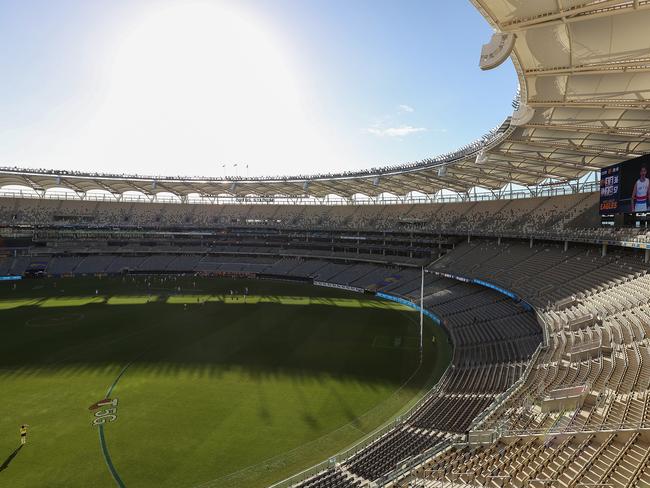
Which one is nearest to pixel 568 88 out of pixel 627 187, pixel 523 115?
pixel 523 115

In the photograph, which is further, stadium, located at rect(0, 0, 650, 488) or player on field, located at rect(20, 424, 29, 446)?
player on field, located at rect(20, 424, 29, 446)

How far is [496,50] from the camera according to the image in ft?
57.3

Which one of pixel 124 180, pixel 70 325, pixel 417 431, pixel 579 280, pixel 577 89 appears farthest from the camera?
pixel 124 180

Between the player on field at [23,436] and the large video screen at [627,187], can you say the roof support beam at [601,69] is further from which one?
the player on field at [23,436]

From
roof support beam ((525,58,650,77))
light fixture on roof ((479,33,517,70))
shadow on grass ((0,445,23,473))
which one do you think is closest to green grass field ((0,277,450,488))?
shadow on grass ((0,445,23,473))

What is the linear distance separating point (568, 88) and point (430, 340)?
898 inches

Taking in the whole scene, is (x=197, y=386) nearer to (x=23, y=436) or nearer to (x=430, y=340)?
(x=23, y=436)

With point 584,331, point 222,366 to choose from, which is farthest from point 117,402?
point 584,331

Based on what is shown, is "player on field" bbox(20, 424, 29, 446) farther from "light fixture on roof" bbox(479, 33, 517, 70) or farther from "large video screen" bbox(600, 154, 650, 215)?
"large video screen" bbox(600, 154, 650, 215)

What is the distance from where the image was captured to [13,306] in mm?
49125

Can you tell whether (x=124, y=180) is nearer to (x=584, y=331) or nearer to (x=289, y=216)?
(x=289, y=216)

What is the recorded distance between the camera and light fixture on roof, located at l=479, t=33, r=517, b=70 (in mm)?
16797

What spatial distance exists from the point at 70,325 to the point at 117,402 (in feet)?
70.9

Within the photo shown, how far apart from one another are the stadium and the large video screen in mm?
199
